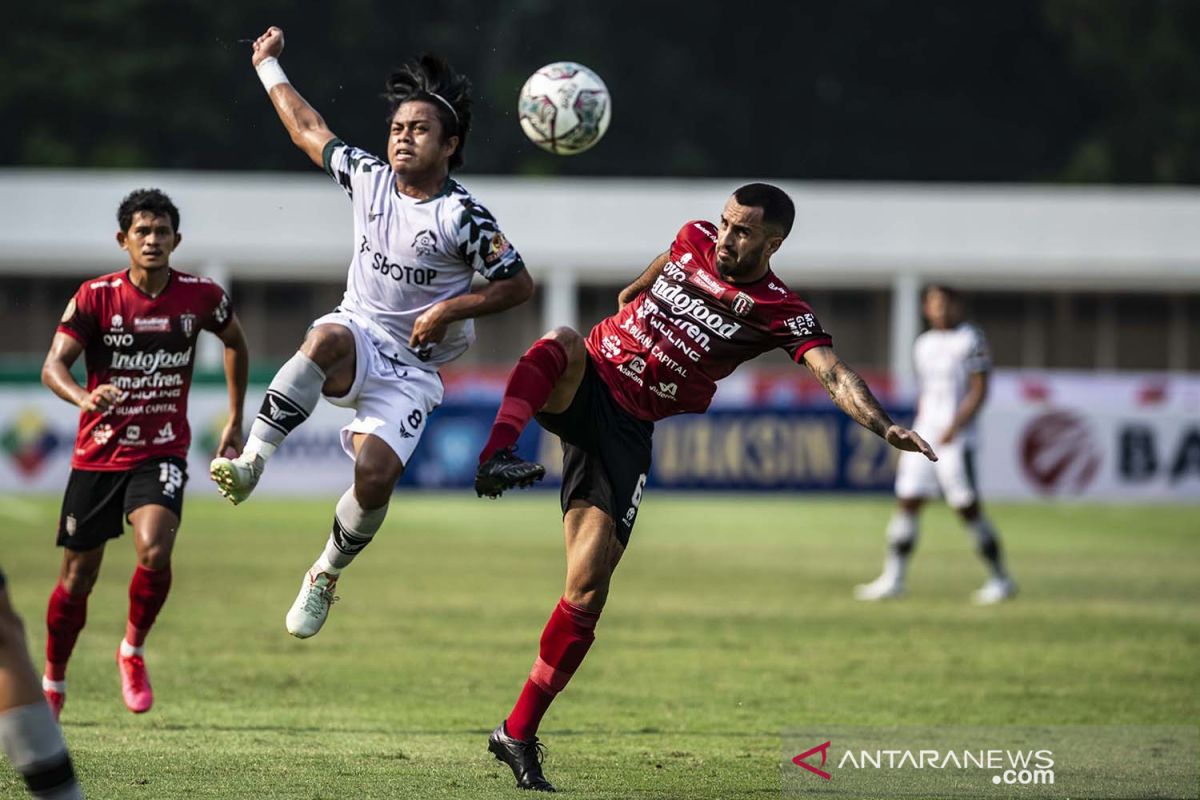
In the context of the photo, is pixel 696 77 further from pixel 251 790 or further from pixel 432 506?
pixel 251 790

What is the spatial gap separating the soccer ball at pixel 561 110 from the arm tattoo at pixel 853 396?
5.98ft

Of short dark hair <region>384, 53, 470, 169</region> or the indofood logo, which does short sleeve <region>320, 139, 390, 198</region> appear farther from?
the indofood logo

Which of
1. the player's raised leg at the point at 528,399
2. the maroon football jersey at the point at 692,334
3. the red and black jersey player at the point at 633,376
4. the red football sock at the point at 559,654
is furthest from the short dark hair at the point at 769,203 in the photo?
the red football sock at the point at 559,654

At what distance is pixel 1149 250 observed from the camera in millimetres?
41156

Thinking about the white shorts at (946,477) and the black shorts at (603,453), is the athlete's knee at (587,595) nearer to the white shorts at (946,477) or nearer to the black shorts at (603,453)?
the black shorts at (603,453)

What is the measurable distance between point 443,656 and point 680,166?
41498mm

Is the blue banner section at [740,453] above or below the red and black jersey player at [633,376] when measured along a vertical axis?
above

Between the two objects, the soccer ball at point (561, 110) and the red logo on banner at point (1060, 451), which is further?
the red logo on banner at point (1060, 451)

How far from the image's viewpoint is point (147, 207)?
874 centimetres

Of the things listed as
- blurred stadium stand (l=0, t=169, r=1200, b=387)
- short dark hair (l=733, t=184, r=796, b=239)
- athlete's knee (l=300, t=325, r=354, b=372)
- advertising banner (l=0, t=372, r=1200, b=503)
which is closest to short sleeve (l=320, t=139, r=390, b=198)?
athlete's knee (l=300, t=325, r=354, b=372)

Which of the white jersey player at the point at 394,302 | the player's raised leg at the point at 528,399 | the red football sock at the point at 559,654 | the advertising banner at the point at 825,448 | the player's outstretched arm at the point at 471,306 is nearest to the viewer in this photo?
the player's raised leg at the point at 528,399

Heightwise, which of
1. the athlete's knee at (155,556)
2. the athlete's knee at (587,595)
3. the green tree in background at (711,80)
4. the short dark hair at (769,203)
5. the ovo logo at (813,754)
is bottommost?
the ovo logo at (813,754)

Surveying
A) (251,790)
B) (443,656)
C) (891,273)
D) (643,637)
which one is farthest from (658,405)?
(891,273)

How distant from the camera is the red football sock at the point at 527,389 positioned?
24.3ft
